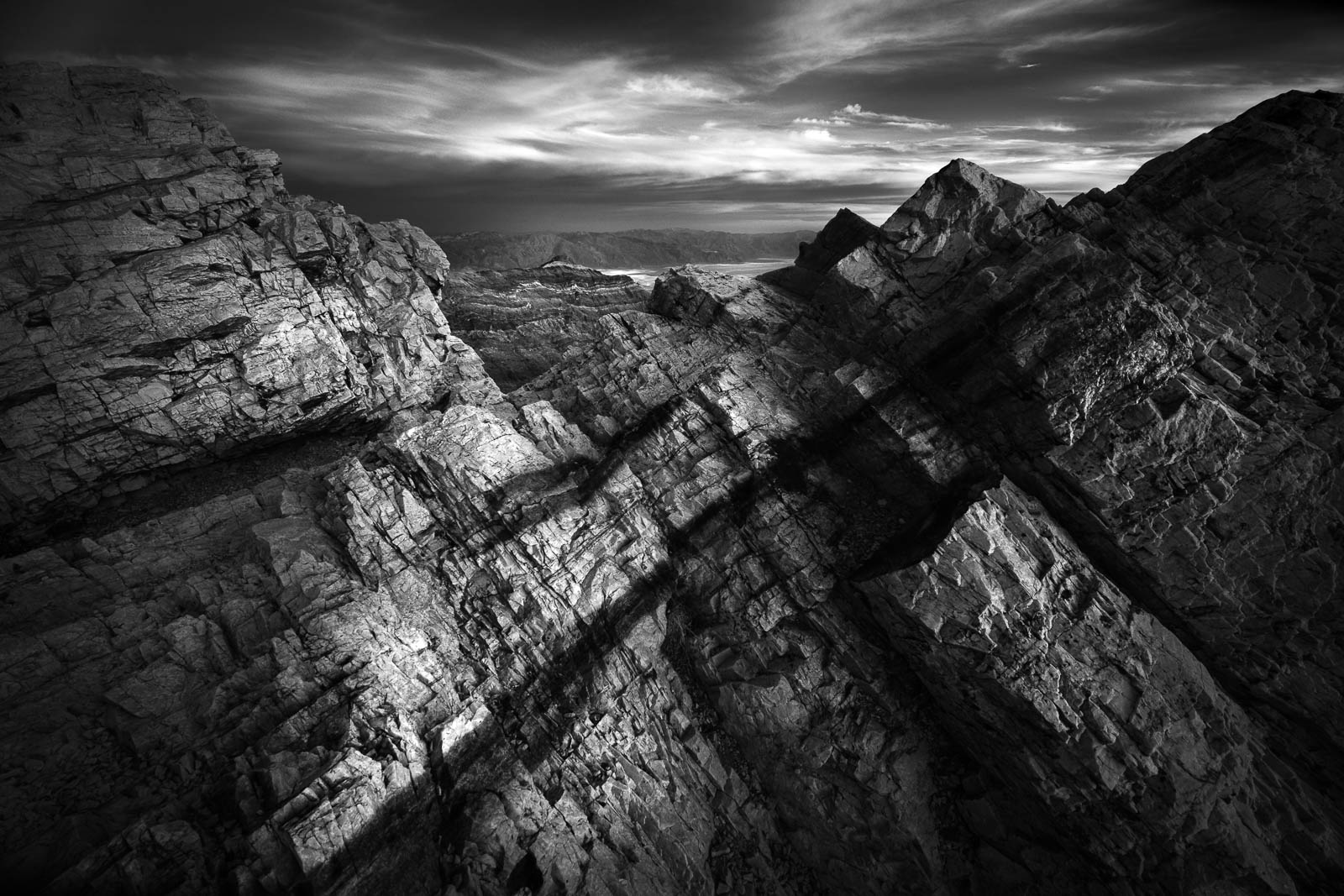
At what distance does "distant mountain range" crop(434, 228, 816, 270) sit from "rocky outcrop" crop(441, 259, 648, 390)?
44.0m

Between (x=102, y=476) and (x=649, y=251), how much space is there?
483 feet

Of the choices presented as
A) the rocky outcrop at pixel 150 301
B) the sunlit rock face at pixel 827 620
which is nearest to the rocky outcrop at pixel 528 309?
the rocky outcrop at pixel 150 301

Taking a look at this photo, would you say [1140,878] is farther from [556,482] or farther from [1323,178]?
[1323,178]

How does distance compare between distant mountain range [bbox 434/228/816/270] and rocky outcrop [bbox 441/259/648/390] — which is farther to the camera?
distant mountain range [bbox 434/228/816/270]

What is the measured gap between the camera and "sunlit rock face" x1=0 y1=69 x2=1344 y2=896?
17.2 metres

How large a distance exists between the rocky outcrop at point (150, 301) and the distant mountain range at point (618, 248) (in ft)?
258

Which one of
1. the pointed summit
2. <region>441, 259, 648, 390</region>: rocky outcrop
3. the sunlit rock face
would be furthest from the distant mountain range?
the sunlit rock face

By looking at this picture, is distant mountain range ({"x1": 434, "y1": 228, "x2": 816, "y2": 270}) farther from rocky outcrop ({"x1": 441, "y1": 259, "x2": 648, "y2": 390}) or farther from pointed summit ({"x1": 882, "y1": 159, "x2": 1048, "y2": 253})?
pointed summit ({"x1": 882, "y1": 159, "x2": 1048, "y2": 253})

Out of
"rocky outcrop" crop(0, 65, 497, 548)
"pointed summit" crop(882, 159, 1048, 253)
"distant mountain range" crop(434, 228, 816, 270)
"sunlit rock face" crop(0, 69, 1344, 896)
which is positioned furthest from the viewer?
"distant mountain range" crop(434, 228, 816, 270)

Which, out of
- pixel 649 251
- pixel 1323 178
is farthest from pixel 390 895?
pixel 649 251

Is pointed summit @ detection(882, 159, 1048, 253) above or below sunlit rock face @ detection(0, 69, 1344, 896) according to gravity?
above

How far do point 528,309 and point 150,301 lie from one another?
106 ft

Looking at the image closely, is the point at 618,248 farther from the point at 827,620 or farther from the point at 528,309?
the point at 827,620

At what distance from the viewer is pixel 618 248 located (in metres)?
158
